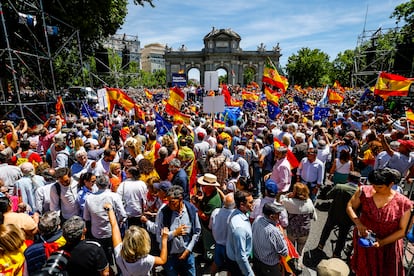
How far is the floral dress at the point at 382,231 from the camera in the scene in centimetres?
279

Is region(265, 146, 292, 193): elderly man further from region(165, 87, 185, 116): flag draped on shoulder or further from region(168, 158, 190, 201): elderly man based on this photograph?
region(165, 87, 185, 116): flag draped on shoulder

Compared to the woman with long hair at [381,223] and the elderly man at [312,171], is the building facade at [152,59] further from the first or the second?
the woman with long hair at [381,223]

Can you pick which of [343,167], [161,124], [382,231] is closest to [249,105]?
[161,124]

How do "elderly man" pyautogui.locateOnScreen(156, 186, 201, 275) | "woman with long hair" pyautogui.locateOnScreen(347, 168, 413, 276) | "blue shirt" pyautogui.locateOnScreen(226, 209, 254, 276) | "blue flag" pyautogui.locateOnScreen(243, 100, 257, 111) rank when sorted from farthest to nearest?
"blue flag" pyautogui.locateOnScreen(243, 100, 257, 111), "elderly man" pyautogui.locateOnScreen(156, 186, 201, 275), "blue shirt" pyautogui.locateOnScreen(226, 209, 254, 276), "woman with long hair" pyautogui.locateOnScreen(347, 168, 413, 276)

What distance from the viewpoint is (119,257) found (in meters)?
2.55

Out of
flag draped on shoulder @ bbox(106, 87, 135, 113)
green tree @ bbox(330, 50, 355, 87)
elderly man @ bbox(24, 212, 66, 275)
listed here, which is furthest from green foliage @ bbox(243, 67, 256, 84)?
elderly man @ bbox(24, 212, 66, 275)

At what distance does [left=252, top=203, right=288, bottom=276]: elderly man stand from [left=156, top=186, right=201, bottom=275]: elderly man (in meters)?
0.79

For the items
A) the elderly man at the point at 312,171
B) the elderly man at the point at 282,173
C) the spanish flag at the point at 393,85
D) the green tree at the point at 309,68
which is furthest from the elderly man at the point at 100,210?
the green tree at the point at 309,68

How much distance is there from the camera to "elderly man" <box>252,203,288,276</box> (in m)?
2.95

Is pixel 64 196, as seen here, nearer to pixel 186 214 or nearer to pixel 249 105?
pixel 186 214

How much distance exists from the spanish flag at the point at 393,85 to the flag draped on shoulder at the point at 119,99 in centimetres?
879

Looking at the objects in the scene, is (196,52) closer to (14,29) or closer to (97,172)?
(14,29)

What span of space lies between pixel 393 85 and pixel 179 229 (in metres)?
9.51

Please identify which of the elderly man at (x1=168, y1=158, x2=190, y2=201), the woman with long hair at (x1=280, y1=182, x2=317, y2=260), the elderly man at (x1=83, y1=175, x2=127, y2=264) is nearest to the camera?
the elderly man at (x1=83, y1=175, x2=127, y2=264)
